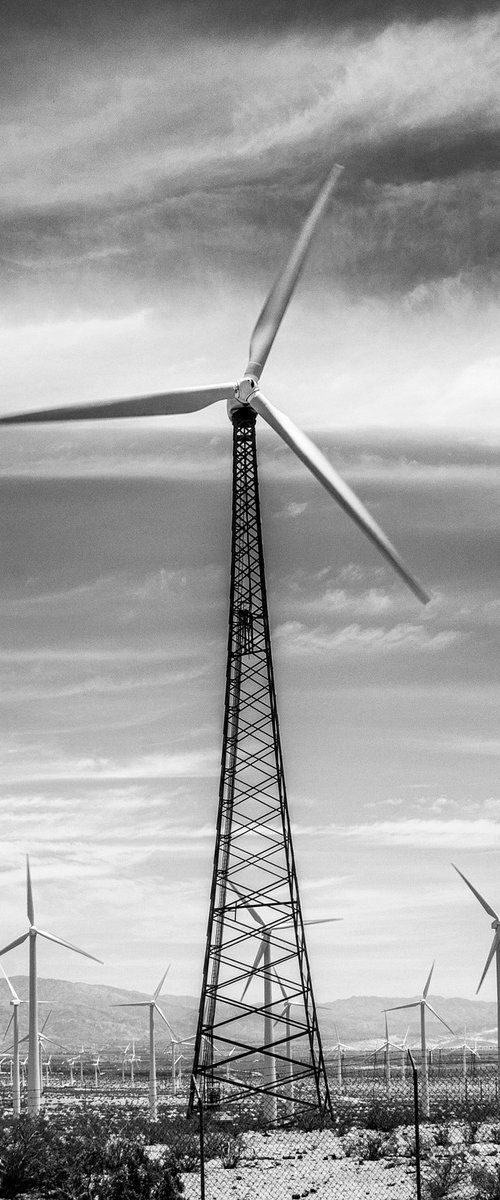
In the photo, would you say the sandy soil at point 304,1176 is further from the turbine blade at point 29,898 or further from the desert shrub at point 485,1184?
the turbine blade at point 29,898

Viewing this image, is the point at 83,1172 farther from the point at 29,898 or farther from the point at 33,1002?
the point at 29,898

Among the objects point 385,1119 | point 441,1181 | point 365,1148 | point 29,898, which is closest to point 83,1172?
point 441,1181

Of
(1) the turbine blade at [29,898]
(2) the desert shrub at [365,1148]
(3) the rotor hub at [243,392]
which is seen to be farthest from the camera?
(1) the turbine blade at [29,898]

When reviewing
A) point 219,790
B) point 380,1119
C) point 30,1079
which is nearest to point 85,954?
point 30,1079

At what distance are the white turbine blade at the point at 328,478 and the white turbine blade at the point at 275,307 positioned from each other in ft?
6.48

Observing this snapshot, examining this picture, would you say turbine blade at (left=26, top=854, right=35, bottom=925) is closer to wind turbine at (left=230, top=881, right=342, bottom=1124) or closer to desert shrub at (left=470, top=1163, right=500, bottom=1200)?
wind turbine at (left=230, top=881, right=342, bottom=1124)

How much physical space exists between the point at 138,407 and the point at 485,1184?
23.3 metres

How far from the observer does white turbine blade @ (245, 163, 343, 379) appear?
38.4 m

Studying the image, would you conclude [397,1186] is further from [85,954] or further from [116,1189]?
[85,954]

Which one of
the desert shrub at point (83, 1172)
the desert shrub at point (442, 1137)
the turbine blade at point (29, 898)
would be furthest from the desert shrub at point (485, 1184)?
the turbine blade at point (29, 898)

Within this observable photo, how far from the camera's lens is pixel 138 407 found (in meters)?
36.6

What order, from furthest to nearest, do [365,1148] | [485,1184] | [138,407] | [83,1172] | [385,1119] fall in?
[385,1119] → [138,407] → [365,1148] → [83,1172] → [485,1184]

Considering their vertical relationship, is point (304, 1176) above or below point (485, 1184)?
below

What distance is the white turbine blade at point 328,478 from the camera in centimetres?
3142
